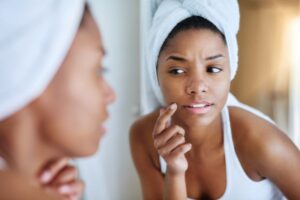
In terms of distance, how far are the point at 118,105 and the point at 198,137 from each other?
152mm

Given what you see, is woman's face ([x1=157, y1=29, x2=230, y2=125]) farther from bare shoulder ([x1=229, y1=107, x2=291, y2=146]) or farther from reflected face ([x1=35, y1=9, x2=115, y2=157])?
reflected face ([x1=35, y1=9, x2=115, y2=157])

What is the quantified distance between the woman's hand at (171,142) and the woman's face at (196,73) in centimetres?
3

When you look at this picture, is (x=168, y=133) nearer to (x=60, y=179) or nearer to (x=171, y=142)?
(x=171, y=142)

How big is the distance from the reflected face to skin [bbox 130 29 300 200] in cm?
22

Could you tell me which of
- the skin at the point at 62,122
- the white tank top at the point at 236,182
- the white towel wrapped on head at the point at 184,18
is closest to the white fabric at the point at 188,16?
the white towel wrapped on head at the point at 184,18

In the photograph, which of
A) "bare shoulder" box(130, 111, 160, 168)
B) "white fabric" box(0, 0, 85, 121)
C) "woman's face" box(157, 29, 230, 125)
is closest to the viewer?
"white fabric" box(0, 0, 85, 121)

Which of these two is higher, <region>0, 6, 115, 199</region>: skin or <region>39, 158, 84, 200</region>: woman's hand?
<region>0, 6, 115, 199</region>: skin

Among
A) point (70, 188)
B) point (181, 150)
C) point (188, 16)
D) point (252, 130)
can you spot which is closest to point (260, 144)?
point (252, 130)

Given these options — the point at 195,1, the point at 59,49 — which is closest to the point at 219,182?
the point at 195,1

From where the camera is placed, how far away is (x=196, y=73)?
566mm

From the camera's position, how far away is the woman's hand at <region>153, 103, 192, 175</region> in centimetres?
58

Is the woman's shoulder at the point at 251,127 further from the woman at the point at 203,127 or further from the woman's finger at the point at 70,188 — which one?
the woman's finger at the point at 70,188

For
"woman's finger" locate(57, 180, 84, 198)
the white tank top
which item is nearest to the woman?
the white tank top

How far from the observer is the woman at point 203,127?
0.57 metres
